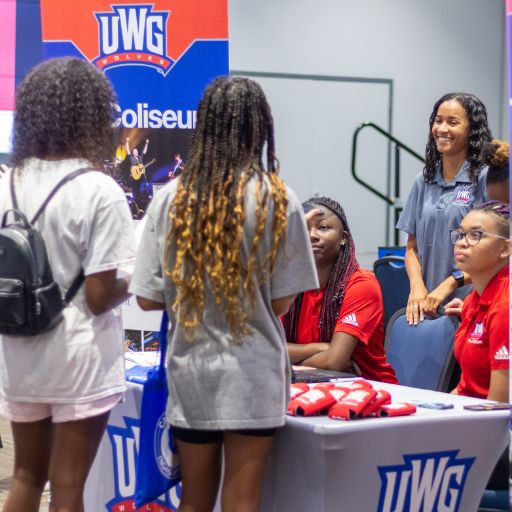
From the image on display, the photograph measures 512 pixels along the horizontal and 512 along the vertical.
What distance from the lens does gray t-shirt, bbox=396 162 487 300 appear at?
12.3 feet

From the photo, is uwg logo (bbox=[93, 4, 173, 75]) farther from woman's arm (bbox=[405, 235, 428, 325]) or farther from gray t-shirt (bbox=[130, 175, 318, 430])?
gray t-shirt (bbox=[130, 175, 318, 430])

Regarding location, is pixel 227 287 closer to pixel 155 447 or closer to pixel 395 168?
pixel 155 447

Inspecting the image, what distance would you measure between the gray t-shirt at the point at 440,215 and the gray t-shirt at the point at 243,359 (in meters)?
1.60

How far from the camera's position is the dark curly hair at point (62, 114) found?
7.82 ft

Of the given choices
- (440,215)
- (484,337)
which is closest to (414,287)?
(440,215)

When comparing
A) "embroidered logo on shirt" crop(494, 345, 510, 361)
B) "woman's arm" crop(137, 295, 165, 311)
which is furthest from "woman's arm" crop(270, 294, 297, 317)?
"embroidered logo on shirt" crop(494, 345, 510, 361)

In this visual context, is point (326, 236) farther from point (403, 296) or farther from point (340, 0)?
point (340, 0)

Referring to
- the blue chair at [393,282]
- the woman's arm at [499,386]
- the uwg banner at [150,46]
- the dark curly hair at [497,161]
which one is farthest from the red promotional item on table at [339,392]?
the blue chair at [393,282]

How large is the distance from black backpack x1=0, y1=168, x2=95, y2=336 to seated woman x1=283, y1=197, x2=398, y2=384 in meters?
1.12

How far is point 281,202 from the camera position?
7.12 feet

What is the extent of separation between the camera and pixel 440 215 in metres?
3.82

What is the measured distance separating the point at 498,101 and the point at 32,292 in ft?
24.6

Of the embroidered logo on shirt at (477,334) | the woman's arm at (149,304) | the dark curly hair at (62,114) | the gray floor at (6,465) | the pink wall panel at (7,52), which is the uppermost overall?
the pink wall panel at (7,52)

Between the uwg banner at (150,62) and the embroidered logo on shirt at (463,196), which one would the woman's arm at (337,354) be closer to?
the embroidered logo on shirt at (463,196)
